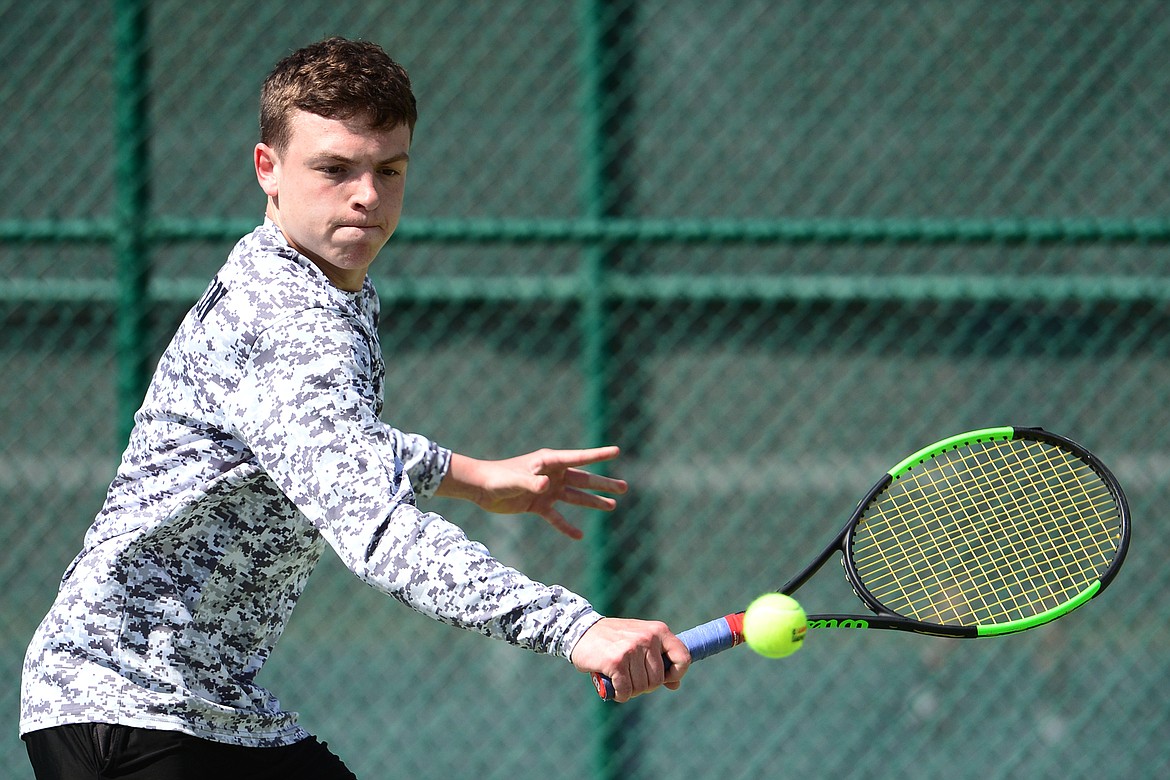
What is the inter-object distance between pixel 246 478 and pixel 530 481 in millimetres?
638

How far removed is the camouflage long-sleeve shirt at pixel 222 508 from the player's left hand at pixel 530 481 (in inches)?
15.9

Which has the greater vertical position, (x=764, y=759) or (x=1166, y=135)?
(x=1166, y=135)

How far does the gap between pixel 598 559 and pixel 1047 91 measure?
185 cm

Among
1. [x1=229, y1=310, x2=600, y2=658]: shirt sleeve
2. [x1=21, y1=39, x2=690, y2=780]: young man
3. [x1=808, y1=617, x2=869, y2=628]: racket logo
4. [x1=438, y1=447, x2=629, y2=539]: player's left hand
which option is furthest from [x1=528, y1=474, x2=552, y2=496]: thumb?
[x1=229, y1=310, x2=600, y2=658]: shirt sleeve

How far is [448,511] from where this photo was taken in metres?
4.08

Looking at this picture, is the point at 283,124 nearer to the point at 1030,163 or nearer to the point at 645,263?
the point at 645,263

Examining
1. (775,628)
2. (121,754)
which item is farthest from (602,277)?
(121,754)

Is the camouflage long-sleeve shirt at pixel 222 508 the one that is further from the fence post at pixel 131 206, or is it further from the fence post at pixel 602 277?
the fence post at pixel 131 206

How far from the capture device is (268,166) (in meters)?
2.16

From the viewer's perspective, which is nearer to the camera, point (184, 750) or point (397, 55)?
point (184, 750)

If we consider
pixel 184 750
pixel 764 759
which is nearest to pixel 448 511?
pixel 764 759

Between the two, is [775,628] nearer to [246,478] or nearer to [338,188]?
[246,478]

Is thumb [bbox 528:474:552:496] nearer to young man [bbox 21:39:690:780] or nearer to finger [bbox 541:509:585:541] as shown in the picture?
finger [bbox 541:509:585:541]

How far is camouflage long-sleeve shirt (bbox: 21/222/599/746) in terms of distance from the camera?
1781mm
